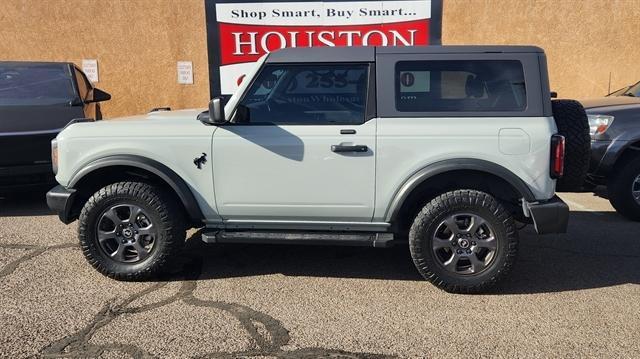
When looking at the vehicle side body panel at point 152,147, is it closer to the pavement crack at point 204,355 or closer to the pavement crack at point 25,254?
the pavement crack at point 204,355

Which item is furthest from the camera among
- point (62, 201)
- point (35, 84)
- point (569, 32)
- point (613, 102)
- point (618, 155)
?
point (569, 32)

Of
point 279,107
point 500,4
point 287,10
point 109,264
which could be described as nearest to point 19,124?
point 109,264

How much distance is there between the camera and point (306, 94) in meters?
3.92

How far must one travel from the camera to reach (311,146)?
3781 millimetres

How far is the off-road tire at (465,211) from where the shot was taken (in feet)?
12.2

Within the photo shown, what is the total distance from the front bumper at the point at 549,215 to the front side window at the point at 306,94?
144 cm

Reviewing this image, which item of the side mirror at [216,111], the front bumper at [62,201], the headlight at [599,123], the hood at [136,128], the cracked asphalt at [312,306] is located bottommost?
the cracked asphalt at [312,306]

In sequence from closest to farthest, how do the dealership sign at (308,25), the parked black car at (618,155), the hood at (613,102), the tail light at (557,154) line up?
the tail light at (557,154) → the parked black car at (618,155) → the hood at (613,102) → the dealership sign at (308,25)

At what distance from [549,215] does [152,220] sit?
2884 millimetres

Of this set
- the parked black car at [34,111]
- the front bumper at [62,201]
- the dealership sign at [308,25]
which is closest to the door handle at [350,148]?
the front bumper at [62,201]

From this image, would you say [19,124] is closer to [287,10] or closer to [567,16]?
[287,10]

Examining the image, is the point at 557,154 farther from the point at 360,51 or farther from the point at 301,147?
the point at 301,147

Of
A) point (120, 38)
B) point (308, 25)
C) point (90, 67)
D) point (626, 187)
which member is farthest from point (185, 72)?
point (626, 187)

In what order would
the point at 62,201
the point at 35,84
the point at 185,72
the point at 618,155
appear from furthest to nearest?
the point at 185,72 < the point at 35,84 < the point at 618,155 < the point at 62,201
